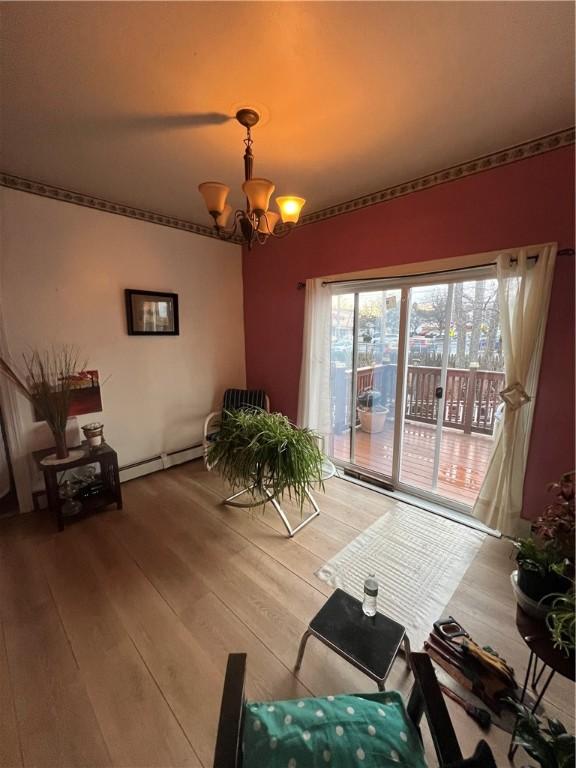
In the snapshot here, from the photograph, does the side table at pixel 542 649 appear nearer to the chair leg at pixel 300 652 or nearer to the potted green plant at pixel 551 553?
the potted green plant at pixel 551 553

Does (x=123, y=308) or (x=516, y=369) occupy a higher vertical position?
(x=123, y=308)

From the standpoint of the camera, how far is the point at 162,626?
1.54 meters

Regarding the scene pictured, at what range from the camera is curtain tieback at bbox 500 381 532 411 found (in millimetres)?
1967

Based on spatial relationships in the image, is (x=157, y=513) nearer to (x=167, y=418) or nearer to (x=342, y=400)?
(x=167, y=418)

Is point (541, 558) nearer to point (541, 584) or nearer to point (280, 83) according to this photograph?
point (541, 584)

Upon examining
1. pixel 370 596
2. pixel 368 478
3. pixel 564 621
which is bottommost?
pixel 368 478

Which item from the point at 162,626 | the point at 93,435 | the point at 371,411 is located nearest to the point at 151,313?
the point at 93,435

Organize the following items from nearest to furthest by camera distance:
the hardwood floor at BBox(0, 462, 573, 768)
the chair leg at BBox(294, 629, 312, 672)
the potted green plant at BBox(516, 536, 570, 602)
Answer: the potted green plant at BBox(516, 536, 570, 602) < the hardwood floor at BBox(0, 462, 573, 768) < the chair leg at BBox(294, 629, 312, 672)

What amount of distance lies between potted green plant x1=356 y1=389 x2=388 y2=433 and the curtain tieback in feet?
3.42

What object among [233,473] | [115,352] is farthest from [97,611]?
[115,352]

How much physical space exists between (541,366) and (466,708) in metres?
1.84

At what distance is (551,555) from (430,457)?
1858mm

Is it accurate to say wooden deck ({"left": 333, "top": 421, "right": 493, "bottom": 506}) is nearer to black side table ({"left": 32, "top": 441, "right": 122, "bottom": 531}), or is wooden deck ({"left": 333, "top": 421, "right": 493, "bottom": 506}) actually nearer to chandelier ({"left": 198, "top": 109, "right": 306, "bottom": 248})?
chandelier ({"left": 198, "top": 109, "right": 306, "bottom": 248})

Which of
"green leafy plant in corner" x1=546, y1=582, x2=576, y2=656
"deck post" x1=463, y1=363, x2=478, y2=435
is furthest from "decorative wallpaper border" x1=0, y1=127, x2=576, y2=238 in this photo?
"green leafy plant in corner" x1=546, y1=582, x2=576, y2=656
